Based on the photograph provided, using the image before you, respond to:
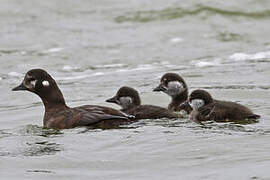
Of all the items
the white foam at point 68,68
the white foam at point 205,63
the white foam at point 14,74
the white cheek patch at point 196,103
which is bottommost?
the white cheek patch at point 196,103

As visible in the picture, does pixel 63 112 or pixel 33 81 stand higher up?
pixel 33 81

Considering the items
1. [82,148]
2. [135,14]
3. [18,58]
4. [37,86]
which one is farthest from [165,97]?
[135,14]

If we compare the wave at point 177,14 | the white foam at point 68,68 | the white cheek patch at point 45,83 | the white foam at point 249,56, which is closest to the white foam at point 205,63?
the white foam at point 249,56

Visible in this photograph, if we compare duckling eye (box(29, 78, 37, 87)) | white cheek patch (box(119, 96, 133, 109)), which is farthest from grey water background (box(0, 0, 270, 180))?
white cheek patch (box(119, 96, 133, 109))

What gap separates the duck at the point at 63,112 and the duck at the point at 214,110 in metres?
0.80

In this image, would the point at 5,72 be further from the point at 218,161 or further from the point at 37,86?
the point at 218,161

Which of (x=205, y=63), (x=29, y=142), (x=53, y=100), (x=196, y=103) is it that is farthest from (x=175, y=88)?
(x=205, y=63)

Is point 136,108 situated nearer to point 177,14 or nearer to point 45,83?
point 45,83

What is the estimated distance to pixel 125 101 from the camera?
10.5 m

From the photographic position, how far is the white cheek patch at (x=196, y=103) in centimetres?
993

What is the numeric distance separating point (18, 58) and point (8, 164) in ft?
30.1

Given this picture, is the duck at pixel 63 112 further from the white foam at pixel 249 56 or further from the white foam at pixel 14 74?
the white foam at pixel 249 56

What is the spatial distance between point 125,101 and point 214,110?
1.31 meters

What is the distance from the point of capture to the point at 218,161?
25.4 feet
